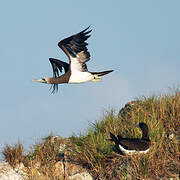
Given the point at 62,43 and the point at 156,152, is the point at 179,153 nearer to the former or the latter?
the point at 156,152

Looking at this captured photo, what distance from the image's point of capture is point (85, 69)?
1392 cm

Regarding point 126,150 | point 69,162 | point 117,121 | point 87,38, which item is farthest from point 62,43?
point 126,150

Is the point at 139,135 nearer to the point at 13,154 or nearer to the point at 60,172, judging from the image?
the point at 60,172

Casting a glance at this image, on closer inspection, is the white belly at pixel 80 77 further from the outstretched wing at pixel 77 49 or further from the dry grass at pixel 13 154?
the dry grass at pixel 13 154

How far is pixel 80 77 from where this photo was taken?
1388 cm

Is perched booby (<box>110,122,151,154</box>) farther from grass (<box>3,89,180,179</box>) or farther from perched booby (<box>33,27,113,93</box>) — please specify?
perched booby (<box>33,27,113,93</box>)

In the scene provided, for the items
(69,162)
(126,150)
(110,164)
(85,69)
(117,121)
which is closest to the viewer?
(126,150)

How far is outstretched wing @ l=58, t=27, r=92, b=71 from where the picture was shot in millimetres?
12734

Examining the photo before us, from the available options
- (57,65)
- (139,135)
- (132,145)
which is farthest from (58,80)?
(132,145)

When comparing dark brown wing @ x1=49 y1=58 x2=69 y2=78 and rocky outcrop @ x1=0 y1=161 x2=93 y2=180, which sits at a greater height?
dark brown wing @ x1=49 y1=58 x2=69 y2=78

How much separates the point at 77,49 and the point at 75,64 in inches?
29.1

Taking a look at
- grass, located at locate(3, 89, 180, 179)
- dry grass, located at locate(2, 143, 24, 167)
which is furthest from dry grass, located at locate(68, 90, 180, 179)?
dry grass, located at locate(2, 143, 24, 167)

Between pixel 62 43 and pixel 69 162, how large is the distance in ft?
12.9

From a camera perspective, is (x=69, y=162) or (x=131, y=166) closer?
(x=131, y=166)
